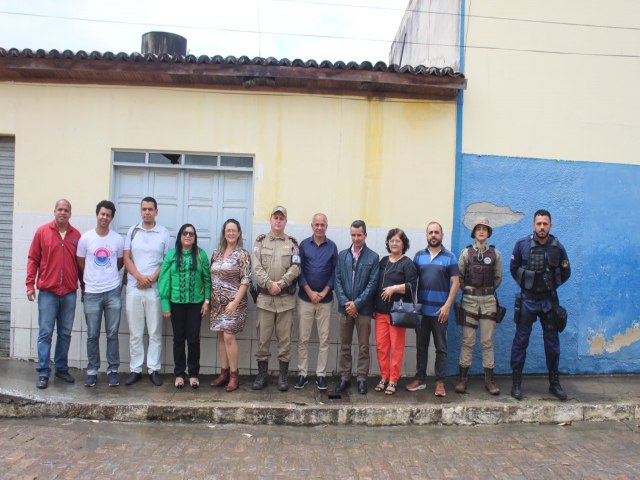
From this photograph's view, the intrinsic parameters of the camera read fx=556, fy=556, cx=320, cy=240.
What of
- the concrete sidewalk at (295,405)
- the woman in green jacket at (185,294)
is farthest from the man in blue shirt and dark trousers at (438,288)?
the woman in green jacket at (185,294)

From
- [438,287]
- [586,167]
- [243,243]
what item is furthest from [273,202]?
[586,167]

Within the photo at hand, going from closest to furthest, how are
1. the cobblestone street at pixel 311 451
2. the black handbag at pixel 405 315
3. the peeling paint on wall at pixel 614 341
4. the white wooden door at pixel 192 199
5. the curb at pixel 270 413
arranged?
the cobblestone street at pixel 311 451 < the curb at pixel 270 413 < the black handbag at pixel 405 315 < the white wooden door at pixel 192 199 < the peeling paint on wall at pixel 614 341

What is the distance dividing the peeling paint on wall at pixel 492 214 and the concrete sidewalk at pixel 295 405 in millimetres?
1966

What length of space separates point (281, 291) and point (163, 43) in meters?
4.59

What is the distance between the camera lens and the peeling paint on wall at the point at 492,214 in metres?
6.74

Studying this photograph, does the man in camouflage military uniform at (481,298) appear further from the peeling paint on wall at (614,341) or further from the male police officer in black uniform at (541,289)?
the peeling paint on wall at (614,341)

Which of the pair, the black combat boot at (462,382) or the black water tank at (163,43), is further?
the black water tank at (163,43)

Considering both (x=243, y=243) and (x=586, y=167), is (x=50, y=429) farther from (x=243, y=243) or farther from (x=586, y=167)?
(x=586, y=167)

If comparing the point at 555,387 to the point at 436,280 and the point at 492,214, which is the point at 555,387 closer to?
the point at 436,280

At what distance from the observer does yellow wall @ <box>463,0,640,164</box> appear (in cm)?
680

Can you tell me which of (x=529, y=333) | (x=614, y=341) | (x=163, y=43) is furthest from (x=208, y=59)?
(x=614, y=341)

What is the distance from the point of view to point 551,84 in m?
6.85

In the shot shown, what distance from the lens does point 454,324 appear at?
673 centimetres

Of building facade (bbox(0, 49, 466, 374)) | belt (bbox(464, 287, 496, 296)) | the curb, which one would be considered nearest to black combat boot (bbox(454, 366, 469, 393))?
the curb
